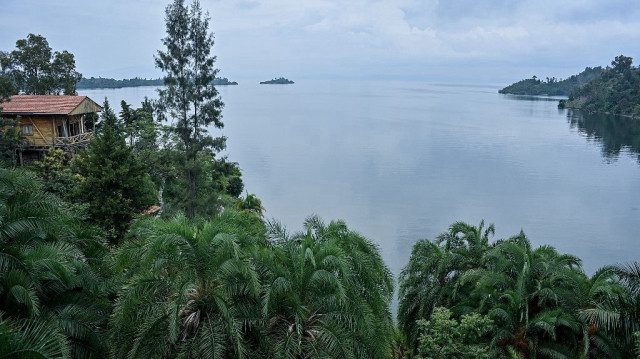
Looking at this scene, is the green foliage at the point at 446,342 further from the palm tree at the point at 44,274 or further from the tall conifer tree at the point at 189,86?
the tall conifer tree at the point at 189,86

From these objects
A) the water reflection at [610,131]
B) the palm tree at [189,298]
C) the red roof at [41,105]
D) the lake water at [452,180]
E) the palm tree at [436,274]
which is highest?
the red roof at [41,105]

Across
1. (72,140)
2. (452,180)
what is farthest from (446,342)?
(452,180)

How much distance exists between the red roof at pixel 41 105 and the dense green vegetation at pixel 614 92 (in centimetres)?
11642

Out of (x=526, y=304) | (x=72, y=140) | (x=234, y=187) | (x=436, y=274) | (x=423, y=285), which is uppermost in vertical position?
(x=72, y=140)

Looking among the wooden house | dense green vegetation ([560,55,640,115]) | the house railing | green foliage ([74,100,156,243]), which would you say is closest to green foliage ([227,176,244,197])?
the house railing

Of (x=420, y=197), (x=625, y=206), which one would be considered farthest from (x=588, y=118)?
(x=420, y=197)

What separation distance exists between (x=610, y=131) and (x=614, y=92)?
133 ft

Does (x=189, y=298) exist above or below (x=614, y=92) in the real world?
below

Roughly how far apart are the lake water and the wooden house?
54.3 feet

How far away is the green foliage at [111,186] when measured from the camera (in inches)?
834

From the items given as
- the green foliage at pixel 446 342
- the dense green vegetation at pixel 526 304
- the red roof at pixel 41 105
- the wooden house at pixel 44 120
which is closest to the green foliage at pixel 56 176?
the wooden house at pixel 44 120

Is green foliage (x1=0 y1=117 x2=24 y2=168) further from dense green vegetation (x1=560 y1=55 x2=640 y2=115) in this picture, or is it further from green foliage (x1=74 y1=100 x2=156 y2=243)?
dense green vegetation (x1=560 y1=55 x2=640 y2=115)

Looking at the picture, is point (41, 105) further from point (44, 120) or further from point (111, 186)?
point (111, 186)

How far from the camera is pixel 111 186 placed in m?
21.7
